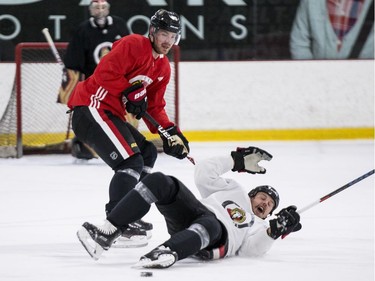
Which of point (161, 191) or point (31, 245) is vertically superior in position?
point (161, 191)

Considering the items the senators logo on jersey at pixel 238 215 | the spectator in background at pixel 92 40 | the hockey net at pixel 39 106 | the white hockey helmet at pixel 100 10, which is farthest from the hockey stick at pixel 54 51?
the senators logo on jersey at pixel 238 215

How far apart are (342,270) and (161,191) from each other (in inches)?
27.4

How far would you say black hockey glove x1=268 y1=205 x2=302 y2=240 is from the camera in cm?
374

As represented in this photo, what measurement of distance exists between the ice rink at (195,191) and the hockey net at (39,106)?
16cm

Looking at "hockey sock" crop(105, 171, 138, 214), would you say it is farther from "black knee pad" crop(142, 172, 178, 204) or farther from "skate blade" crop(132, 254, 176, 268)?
"skate blade" crop(132, 254, 176, 268)

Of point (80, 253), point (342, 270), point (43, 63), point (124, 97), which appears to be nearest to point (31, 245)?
point (80, 253)

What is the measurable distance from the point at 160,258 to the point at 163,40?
3.29 ft

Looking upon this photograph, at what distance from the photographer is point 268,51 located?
8078 millimetres

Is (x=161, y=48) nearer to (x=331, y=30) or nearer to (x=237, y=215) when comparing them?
(x=237, y=215)

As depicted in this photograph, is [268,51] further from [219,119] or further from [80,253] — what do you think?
[80,253]

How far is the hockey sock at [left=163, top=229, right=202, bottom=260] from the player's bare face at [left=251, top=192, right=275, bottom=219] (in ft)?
1.30

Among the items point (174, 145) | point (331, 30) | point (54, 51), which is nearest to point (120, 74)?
point (174, 145)

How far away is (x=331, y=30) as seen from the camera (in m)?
8.12

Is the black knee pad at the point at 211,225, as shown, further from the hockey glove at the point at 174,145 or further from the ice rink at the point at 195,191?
the hockey glove at the point at 174,145
